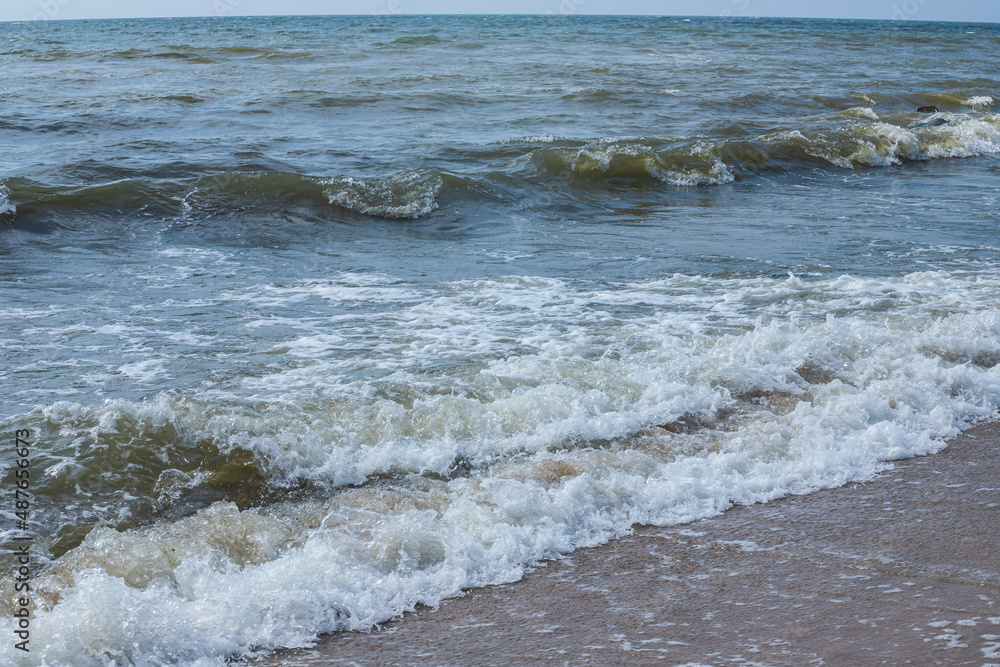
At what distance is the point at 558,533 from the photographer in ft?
12.0

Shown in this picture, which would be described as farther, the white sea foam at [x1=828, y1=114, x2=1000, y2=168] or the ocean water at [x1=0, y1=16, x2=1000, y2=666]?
the white sea foam at [x1=828, y1=114, x2=1000, y2=168]

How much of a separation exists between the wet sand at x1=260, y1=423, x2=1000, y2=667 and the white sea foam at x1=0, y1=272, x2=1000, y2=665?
0.15 m

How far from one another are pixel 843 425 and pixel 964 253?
175 inches

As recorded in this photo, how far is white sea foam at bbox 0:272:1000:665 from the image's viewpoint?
320 cm

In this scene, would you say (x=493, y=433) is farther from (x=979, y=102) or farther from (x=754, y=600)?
(x=979, y=102)

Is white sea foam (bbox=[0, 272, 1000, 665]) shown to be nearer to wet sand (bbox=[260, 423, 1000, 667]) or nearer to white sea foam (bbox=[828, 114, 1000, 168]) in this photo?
wet sand (bbox=[260, 423, 1000, 667])

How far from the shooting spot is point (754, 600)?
10.5 ft

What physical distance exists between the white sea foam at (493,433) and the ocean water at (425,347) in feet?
0.05

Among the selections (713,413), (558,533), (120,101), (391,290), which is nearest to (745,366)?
(713,413)

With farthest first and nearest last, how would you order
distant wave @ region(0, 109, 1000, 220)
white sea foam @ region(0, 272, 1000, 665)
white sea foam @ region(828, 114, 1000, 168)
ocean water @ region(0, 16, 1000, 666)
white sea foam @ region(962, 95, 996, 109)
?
white sea foam @ region(962, 95, 996, 109), white sea foam @ region(828, 114, 1000, 168), distant wave @ region(0, 109, 1000, 220), ocean water @ region(0, 16, 1000, 666), white sea foam @ region(0, 272, 1000, 665)

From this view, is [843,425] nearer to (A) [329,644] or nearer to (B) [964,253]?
(A) [329,644]

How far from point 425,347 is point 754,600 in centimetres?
302

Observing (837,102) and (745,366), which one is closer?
(745,366)

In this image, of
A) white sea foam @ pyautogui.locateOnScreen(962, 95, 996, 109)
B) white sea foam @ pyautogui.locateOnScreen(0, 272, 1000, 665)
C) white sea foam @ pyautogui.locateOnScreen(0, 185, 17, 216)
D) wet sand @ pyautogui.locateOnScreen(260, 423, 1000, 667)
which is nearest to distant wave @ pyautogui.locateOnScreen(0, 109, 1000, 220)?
white sea foam @ pyautogui.locateOnScreen(0, 185, 17, 216)
